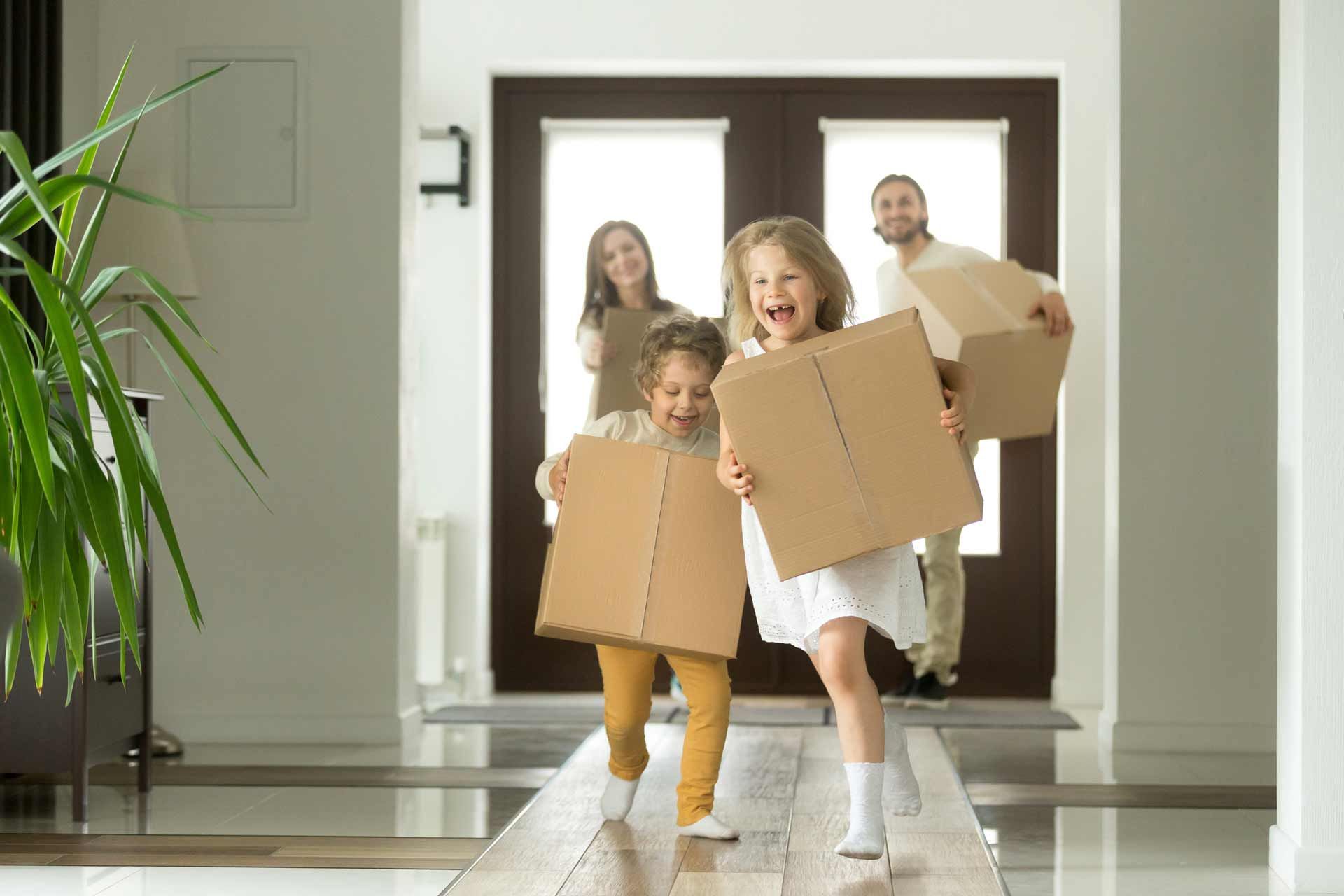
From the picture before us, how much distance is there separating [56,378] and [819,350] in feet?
3.41

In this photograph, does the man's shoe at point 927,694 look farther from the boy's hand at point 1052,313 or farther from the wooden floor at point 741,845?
the boy's hand at point 1052,313

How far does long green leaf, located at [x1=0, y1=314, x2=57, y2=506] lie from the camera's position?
153 centimetres

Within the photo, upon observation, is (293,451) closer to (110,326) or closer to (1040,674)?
(110,326)

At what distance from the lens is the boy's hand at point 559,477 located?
2219 millimetres

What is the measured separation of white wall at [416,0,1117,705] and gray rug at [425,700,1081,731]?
0.36 meters

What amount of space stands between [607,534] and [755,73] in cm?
267

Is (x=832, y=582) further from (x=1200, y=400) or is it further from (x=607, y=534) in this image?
(x=1200, y=400)

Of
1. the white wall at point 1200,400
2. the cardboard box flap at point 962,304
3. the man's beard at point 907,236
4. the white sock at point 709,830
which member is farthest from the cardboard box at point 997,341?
the white sock at point 709,830

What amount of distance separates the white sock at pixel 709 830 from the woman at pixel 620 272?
1.32 meters

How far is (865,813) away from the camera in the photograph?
2.00m

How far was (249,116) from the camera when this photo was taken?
343 centimetres

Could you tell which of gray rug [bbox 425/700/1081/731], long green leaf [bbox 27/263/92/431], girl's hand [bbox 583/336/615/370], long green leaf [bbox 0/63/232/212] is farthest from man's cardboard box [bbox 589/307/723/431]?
long green leaf [bbox 27/263/92/431]

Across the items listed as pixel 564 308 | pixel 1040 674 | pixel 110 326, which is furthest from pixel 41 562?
pixel 1040 674

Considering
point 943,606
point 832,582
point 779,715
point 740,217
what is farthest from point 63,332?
point 740,217
